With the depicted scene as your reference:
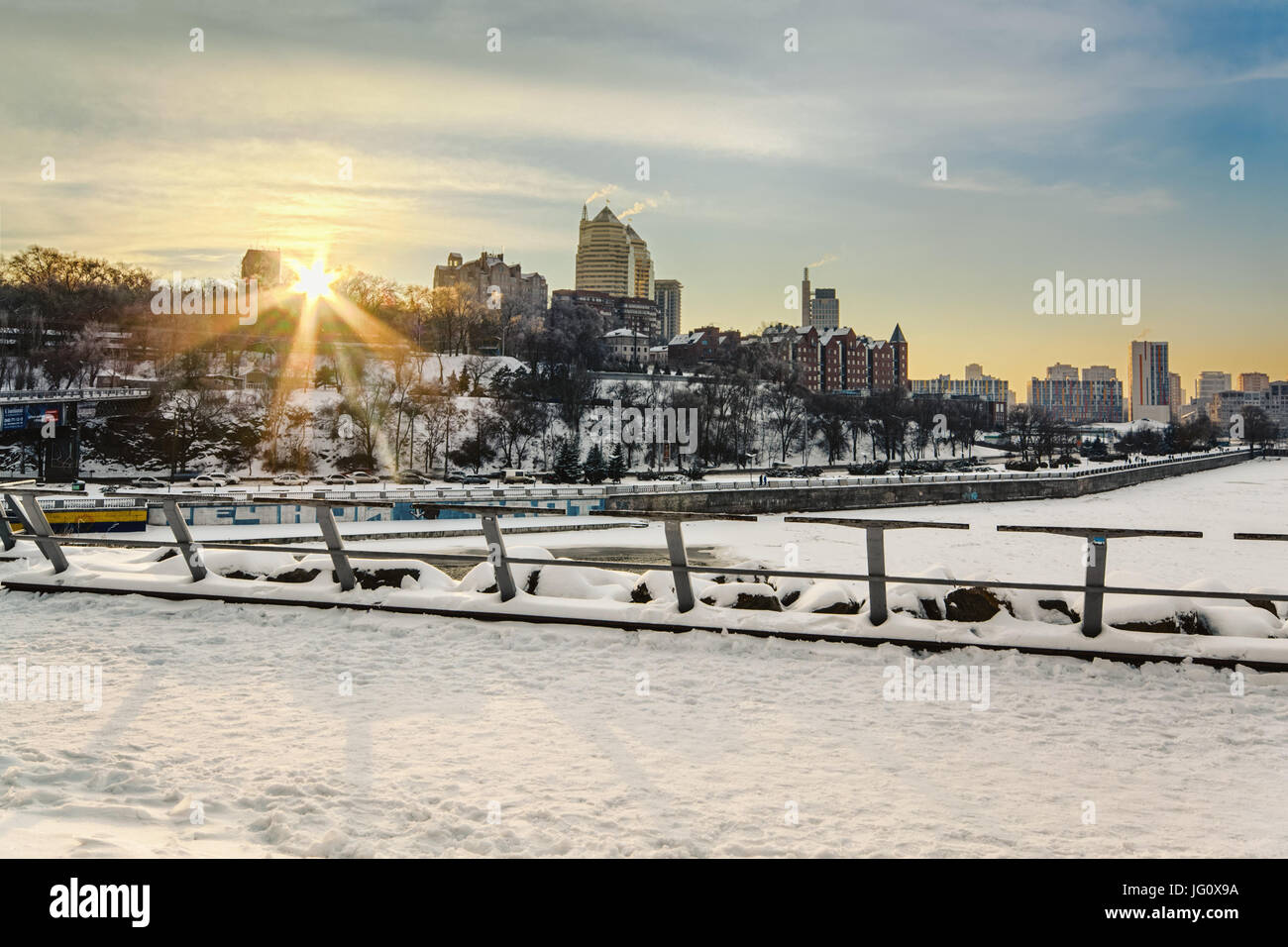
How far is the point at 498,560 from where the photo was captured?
9.84m

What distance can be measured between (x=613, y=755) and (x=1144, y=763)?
315 centimetres

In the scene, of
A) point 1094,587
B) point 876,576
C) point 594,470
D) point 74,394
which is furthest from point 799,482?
point 1094,587

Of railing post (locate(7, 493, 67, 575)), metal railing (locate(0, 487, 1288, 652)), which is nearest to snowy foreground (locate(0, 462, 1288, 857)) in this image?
metal railing (locate(0, 487, 1288, 652))

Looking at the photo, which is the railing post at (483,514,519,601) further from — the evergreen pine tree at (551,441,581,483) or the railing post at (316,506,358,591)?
the evergreen pine tree at (551,441,581,483)

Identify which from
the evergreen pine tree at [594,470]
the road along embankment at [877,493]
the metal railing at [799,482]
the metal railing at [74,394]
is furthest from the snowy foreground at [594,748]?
the metal railing at [74,394]

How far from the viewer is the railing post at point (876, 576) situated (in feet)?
27.9

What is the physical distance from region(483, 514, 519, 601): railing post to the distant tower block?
147m

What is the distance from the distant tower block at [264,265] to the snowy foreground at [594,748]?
485ft

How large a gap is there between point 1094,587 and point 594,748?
173 inches

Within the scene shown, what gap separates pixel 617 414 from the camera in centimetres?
10400

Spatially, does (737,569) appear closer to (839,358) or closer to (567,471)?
(567,471)

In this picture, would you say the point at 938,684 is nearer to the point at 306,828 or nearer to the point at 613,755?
the point at 613,755
